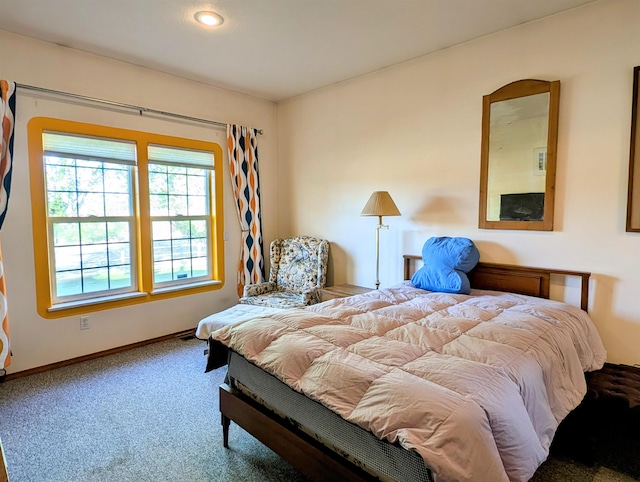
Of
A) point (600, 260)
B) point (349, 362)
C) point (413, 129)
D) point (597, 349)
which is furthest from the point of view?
point (413, 129)

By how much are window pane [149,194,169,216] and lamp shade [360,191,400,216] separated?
207 cm

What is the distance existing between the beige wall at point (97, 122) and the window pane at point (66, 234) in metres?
0.21

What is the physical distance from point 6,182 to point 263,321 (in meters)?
2.41

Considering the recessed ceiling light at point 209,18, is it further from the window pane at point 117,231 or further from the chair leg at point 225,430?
the chair leg at point 225,430

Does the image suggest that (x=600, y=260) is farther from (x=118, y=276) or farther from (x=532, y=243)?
(x=118, y=276)

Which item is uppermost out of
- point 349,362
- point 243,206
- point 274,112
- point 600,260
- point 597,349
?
point 274,112

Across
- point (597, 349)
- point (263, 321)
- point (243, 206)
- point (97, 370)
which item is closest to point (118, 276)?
point (97, 370)

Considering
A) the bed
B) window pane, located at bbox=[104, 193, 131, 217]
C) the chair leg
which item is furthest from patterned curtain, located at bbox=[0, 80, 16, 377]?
the chair leg

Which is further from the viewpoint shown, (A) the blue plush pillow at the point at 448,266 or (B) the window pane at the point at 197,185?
(B) the window pane at the point at 197,185

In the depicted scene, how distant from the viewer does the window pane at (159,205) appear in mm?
3680

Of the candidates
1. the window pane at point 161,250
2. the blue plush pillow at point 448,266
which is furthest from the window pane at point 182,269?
the blue plush pillow at point 448,266

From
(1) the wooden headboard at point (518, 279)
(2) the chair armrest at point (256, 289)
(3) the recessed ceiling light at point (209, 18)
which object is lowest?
(2) the chair armrest at point (256, 289)

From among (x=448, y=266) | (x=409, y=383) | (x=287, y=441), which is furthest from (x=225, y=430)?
(x=448, y=266)

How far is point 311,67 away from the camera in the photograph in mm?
3504
